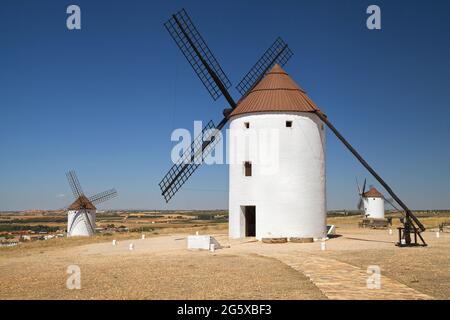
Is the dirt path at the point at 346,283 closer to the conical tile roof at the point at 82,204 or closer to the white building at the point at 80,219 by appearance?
the white building at the point at 80,219

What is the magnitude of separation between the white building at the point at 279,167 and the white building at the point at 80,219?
24136 millimetres

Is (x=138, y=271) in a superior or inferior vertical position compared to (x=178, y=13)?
inferior

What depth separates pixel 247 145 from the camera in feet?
78.3

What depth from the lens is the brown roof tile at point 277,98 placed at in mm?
23359

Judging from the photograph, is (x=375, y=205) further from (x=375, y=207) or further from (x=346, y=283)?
(x=346, y=283)

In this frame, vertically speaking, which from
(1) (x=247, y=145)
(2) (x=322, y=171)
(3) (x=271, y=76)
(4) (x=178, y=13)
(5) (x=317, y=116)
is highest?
(4) (x=178, y=13)

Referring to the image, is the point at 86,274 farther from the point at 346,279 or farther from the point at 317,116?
the point at 317,116

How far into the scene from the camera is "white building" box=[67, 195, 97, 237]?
4297 centimetres

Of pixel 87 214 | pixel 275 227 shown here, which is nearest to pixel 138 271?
pixel 275 227

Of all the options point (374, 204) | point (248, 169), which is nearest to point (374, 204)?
point (374, 204)

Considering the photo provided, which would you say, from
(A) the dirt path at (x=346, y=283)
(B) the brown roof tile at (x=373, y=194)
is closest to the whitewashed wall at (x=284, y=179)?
(A) the dirt path at (x=346, y=283)
